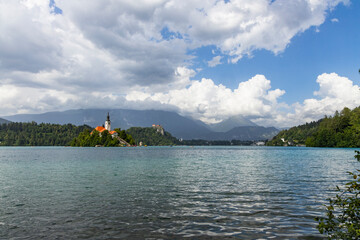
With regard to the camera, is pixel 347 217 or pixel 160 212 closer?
pixel 347 217

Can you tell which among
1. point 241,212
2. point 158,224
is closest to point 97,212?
point 158,224

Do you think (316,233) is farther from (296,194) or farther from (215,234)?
(296,194)

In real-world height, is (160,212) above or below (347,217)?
below

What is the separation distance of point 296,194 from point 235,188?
594 cm

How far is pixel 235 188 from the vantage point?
88.3 feet

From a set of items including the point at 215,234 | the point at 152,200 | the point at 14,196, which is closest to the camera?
the point at 215,234

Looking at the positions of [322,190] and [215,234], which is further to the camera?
[322,190]

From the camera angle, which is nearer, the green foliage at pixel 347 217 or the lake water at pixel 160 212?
the green foliage at pixel 347 217

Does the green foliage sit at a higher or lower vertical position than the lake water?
higher

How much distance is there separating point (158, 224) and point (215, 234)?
3.56 m

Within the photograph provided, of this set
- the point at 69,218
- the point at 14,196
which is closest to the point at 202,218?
the point at 69,218

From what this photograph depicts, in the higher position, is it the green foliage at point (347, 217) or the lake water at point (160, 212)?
the green foliage at point (347, 217)

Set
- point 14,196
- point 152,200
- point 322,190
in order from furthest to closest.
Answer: point 322,190 → point 14,196 → point 152,200

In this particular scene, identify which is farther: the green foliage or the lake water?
the lake water
